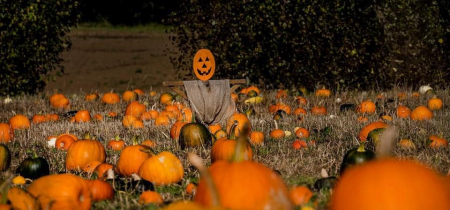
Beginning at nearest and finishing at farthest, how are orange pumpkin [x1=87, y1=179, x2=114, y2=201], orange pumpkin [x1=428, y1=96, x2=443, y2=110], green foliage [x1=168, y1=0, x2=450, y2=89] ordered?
orange pumpkin [x1=87, y1=179, x2=114, y2=201]
orange pumpkin [x1=428, y1=96, x2=443, y2=110]
green foliage [x1=168, y1=0, x2=450, y2=89]

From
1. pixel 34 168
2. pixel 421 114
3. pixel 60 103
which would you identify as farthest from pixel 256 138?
pixel 60 103

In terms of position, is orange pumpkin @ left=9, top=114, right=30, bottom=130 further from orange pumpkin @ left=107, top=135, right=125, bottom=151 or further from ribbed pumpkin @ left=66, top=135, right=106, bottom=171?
ribbed pumpkin @ left=66, top=135, right=106, bottom=171

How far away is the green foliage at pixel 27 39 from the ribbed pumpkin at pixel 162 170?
23.5 ft

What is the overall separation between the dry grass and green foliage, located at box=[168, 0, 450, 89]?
4.17 feet

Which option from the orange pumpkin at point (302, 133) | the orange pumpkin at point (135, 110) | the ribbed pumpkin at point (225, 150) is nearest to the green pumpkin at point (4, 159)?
the ribbed pumpkin at point (225, 150)

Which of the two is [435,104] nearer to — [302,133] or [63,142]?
[302,133]

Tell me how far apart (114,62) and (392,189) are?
23.5 metres

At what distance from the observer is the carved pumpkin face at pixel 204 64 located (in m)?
7.55

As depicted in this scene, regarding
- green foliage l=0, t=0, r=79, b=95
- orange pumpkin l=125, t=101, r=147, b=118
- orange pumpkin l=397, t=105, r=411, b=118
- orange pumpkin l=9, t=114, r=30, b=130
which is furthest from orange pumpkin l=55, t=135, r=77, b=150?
green foliage l=0, t=0, r=79, b=95

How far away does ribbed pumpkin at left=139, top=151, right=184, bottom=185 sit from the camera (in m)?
3.89

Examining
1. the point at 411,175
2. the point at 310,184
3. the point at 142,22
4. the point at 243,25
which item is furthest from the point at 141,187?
the point at 142,22

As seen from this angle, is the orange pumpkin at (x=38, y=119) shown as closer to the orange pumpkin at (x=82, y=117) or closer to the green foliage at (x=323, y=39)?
the orange pumpkin at (x=82, y=117)

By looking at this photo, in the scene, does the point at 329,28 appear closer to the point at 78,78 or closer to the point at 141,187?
the point at 141,187

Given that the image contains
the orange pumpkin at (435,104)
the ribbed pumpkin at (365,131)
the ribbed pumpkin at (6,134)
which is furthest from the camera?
the orange pumpkin at (435,104)
